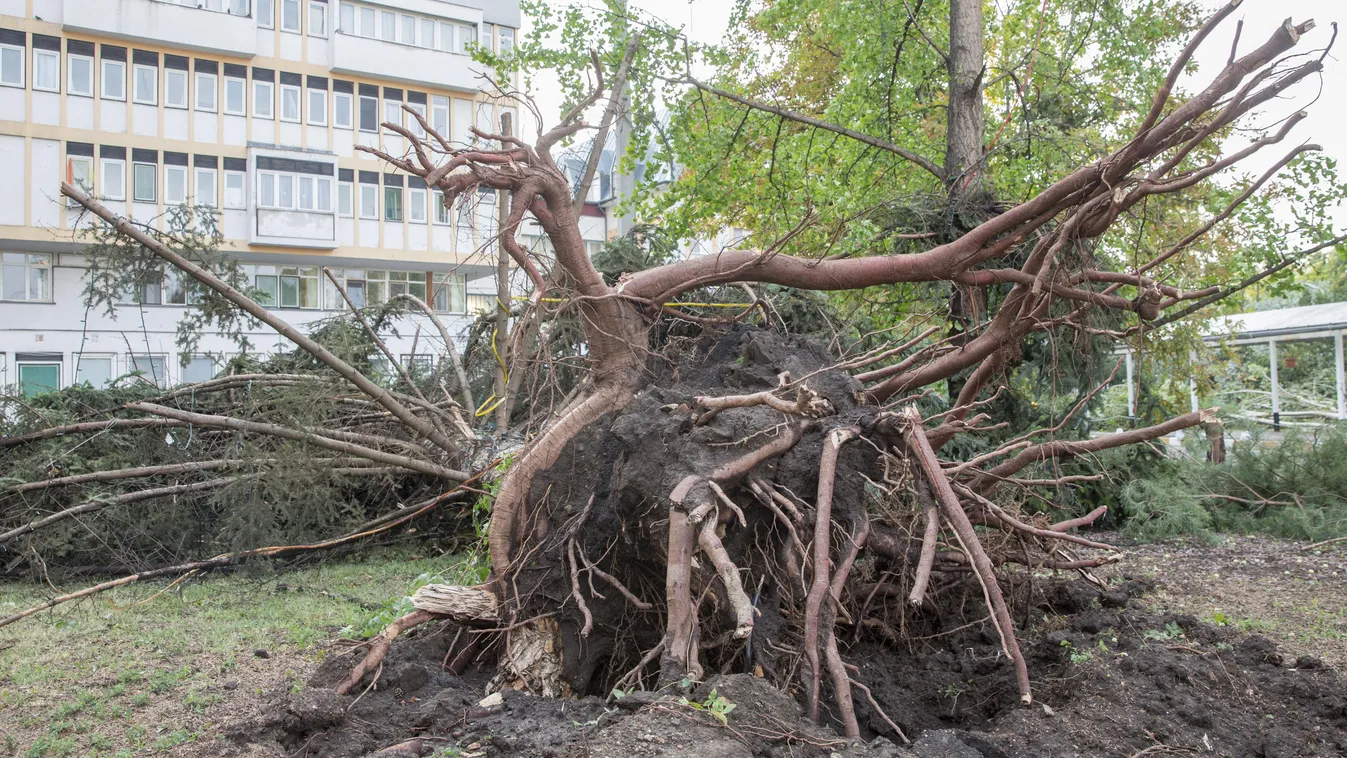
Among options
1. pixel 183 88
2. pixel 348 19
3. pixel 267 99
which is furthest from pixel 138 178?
pixel 348 19

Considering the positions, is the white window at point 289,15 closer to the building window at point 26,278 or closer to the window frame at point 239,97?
the window frame at point 239,97

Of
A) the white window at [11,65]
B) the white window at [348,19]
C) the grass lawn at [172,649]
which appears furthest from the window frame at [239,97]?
the grass lawn at [172,649]

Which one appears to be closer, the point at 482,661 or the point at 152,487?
the point at 482,661

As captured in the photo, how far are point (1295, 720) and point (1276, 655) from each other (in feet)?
2.36

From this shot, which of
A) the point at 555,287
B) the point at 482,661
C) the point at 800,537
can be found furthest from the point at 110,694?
the point at 800,537

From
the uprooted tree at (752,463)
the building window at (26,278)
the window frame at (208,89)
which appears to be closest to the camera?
the uprooted tree at (752,463)

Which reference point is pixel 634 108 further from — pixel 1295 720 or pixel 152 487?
pixel 1295 720

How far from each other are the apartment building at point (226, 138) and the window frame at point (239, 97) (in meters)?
0.03

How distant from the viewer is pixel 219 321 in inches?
305

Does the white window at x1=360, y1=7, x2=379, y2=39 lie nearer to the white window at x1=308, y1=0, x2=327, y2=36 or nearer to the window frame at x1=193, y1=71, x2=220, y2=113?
the white window at x1=308, y1=0, x2=327, y2=36

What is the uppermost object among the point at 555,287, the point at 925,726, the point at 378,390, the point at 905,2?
the point at 905,2

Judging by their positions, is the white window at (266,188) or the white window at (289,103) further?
the white window at (289,103)

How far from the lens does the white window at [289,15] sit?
27.0 metres

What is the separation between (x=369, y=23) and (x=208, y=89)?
16.7ft
